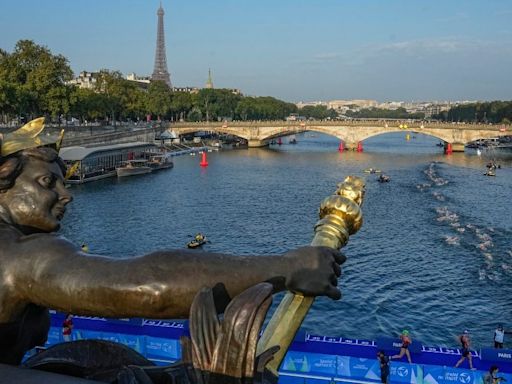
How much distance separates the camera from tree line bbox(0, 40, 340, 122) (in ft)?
164

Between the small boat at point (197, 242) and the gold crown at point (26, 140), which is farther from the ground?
the gold crown at point (26, 140)

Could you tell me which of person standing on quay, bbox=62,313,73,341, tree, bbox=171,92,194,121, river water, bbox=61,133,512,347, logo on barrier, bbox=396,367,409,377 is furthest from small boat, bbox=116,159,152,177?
tree, bbox=171,92,194,121

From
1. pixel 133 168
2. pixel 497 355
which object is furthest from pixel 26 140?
pixel 133 168

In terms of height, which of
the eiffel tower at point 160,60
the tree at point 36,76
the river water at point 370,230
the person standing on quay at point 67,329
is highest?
the eiffel tower at point 160,60

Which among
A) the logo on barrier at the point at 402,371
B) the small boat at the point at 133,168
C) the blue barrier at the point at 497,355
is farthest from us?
the small boat at the point at 133,168

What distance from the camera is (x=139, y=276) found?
1878mm

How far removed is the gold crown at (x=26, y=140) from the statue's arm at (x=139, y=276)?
45 cm

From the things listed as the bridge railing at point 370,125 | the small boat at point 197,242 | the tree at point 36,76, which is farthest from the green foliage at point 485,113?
the small boat at point 197,242

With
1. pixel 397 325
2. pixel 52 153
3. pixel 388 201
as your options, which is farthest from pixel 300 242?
pixel 52 153

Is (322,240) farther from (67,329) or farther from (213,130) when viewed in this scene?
Result: (213,130)

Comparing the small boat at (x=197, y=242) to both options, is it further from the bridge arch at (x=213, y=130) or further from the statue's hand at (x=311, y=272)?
the bridge arch at (x=213, y=130)

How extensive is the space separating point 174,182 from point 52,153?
42.8 metres

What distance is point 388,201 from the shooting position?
36562 millimetres

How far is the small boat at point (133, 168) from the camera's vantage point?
46.9 metres
